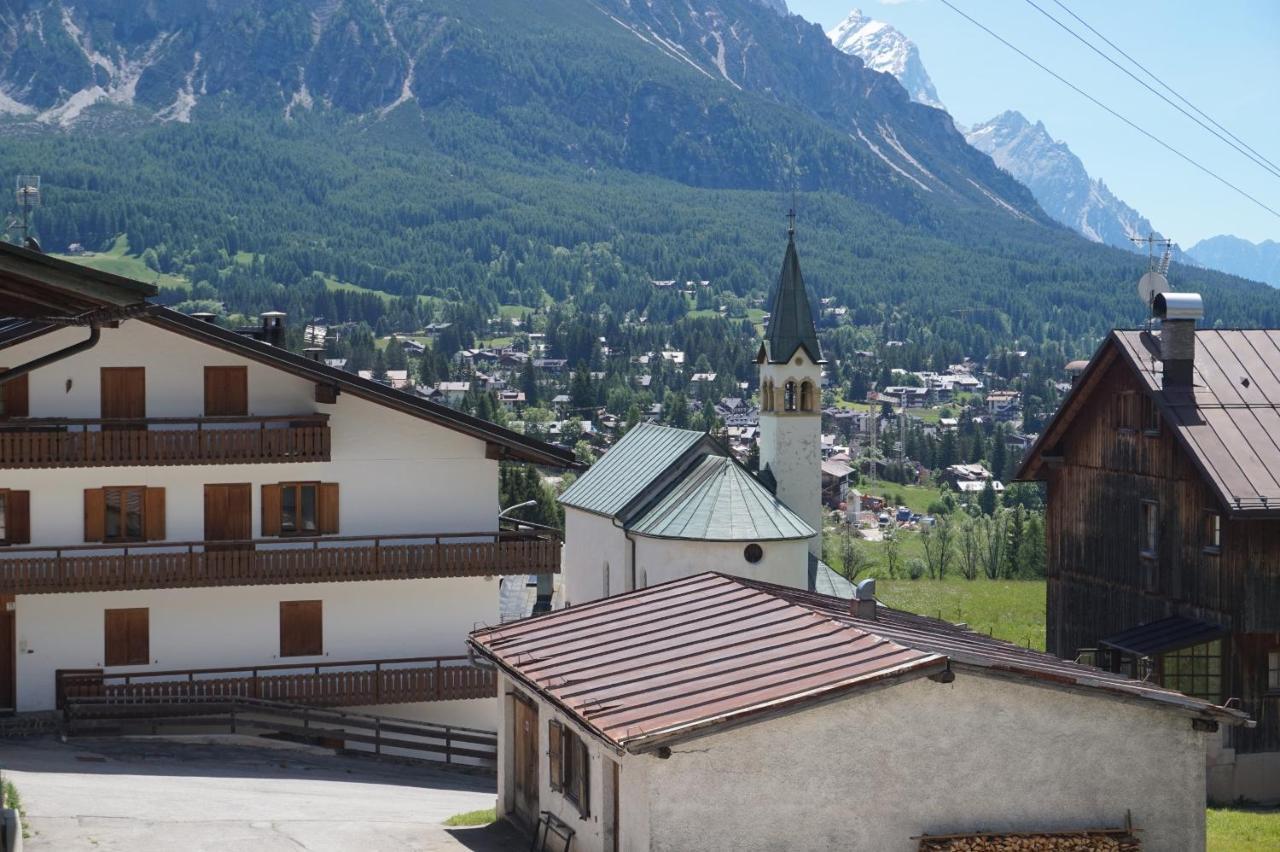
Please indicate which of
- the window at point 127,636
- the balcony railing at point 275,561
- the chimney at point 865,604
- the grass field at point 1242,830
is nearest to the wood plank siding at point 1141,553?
the grass field at point 1242,830

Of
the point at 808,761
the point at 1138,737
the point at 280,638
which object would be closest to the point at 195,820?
the point at 808,761

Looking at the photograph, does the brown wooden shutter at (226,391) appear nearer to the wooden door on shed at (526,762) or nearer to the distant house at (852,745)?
the wooden door on shed at (526,762)

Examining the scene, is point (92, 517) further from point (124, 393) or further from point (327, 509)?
point (327, 509)

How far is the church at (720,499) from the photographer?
A: 5053 centimetres

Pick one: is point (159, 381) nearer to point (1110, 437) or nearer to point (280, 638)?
point (280, 638)

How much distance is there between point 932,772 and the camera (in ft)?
68.8

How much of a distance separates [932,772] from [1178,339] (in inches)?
728

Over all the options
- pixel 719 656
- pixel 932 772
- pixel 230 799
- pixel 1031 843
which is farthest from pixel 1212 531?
pixel 230 799

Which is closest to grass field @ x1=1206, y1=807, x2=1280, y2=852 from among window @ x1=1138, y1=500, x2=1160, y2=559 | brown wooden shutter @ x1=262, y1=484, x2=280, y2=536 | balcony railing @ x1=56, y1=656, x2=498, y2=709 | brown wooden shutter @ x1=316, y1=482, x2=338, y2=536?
window @ x1=1138, y1=500, x2=1160, y2=559

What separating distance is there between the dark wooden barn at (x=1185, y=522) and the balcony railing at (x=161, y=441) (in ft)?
55.0

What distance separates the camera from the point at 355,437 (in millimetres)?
40875

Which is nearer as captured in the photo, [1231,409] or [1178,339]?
[1231,409]

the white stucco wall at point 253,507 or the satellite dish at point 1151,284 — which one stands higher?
the satellite dish at point 1151,284

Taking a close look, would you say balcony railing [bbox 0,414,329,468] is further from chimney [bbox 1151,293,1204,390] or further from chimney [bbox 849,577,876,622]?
chimney [bbox 1151,293,1204,390]
